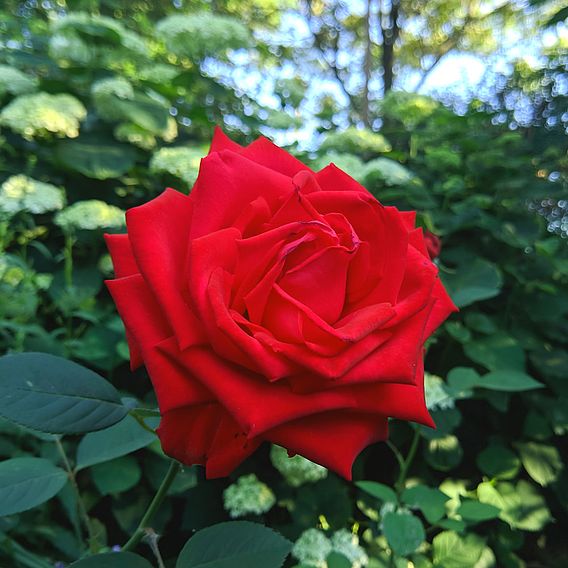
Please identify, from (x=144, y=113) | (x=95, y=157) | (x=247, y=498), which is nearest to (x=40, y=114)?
(x=95, y=157)

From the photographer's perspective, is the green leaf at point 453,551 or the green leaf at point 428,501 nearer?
the green leaf at point 428,501

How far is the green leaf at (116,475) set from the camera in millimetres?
835

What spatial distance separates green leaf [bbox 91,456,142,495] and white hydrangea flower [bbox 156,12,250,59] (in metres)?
1.24

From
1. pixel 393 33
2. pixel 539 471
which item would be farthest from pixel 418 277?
pixel 393 33

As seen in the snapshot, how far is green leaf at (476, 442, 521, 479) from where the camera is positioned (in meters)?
1.17

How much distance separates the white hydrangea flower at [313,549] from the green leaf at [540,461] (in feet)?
2.00

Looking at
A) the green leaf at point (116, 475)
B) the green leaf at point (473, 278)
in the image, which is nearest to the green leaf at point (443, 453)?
the green leaf at point (473, 278)

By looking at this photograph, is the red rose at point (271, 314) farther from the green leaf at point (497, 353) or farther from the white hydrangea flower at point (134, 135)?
the white hydrangea flower at point (134, 135)

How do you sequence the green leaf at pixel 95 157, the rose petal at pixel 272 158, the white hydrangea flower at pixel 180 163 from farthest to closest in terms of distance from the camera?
the green leaf at pixel 95 157
the white hydrangea flower at pixel 180 163
the rose petal at pixel 272 158

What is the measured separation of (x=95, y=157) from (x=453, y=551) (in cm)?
114

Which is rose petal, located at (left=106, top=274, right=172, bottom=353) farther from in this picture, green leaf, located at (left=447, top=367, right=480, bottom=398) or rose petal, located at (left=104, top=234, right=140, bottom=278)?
green leaf, located at (left=447, top=367, right=480, bottom=398)

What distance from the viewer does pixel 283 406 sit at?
282 mm

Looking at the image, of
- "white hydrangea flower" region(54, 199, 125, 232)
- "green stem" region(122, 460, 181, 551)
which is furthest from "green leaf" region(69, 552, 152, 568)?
"white hydrangea flower" region(54, 199, 125, 232)

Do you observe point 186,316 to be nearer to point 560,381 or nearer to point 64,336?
point 64,336
